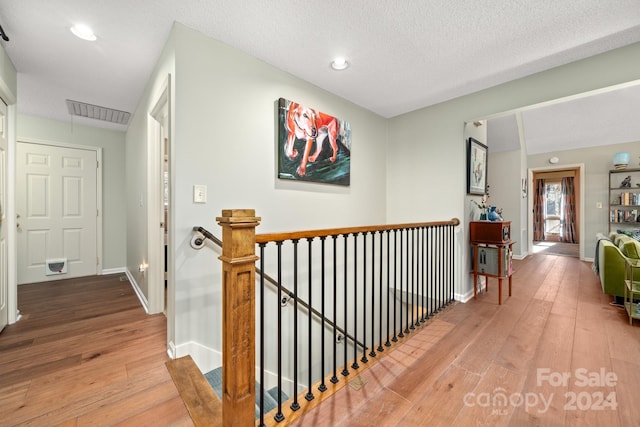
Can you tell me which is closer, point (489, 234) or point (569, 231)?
point (489, 234)

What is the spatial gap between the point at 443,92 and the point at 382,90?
2.20 ft

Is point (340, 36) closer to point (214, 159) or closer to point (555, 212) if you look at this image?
point (214, 159)

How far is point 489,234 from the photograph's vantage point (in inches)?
117

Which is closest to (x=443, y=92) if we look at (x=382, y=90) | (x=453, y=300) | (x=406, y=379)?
(x=382, y=90)

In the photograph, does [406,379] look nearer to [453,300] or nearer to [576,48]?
[453,300]

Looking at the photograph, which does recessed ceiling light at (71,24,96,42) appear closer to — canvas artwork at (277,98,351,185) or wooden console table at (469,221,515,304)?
canvas artwork at (277,98,351,185)

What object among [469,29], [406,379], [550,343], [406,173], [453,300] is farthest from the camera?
[406,173]

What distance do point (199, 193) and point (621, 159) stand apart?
23.7 feet

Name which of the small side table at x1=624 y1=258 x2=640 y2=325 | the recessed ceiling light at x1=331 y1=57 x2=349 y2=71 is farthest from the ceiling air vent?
the small side table at x1=624 y1=258 x2=640 y2=325

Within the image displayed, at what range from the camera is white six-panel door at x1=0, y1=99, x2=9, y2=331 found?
2143 mm

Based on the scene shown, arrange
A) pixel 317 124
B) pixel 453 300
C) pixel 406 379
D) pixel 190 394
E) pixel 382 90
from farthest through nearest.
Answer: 1. pixel 453 300
2. pixel 382 90
3. pixel 317 124
4. pixel 406 379
5. pixel 190 394

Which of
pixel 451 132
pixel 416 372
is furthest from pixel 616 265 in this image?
pixel 416 372

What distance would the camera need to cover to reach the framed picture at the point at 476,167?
10.1 feet

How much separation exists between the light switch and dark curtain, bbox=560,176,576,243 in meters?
9.62
